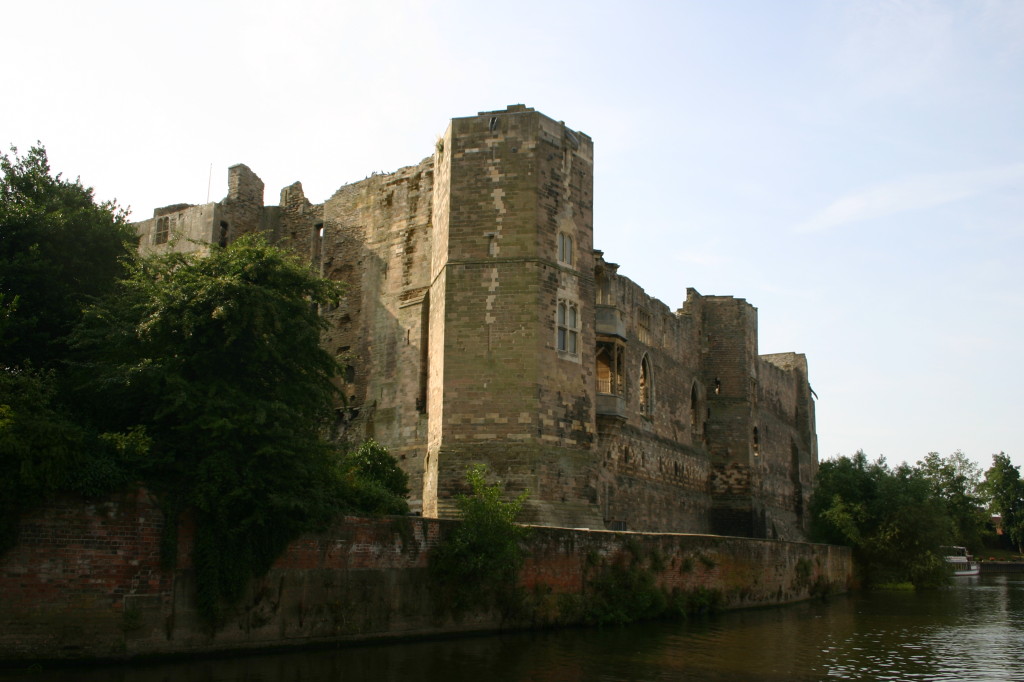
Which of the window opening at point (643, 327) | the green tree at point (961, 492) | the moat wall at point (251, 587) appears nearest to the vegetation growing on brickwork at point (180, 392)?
the moat wall at point (251, 587)

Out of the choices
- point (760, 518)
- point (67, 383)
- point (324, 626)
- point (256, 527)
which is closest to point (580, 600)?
point (324, 626)

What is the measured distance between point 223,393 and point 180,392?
79 centimetres

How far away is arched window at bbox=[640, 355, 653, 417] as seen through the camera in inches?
1363

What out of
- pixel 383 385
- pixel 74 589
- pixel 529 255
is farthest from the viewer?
pixel 383 385

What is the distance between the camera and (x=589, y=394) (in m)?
24.3

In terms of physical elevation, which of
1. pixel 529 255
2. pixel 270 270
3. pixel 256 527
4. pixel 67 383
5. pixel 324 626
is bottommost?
pixel 324 626

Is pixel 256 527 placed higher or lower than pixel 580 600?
higher

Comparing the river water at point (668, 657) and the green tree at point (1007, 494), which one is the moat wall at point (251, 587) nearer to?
the river water at point (668, 657)

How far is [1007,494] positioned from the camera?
291 ft

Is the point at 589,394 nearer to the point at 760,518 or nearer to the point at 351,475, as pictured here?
the point at 351,475

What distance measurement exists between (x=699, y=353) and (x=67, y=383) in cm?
2898

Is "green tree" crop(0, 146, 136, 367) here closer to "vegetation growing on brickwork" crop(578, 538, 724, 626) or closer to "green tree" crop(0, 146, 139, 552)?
"green tree" crop(0, 146, 139, 552)

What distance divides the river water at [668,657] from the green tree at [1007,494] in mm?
70704

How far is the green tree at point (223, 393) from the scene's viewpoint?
1459cm
